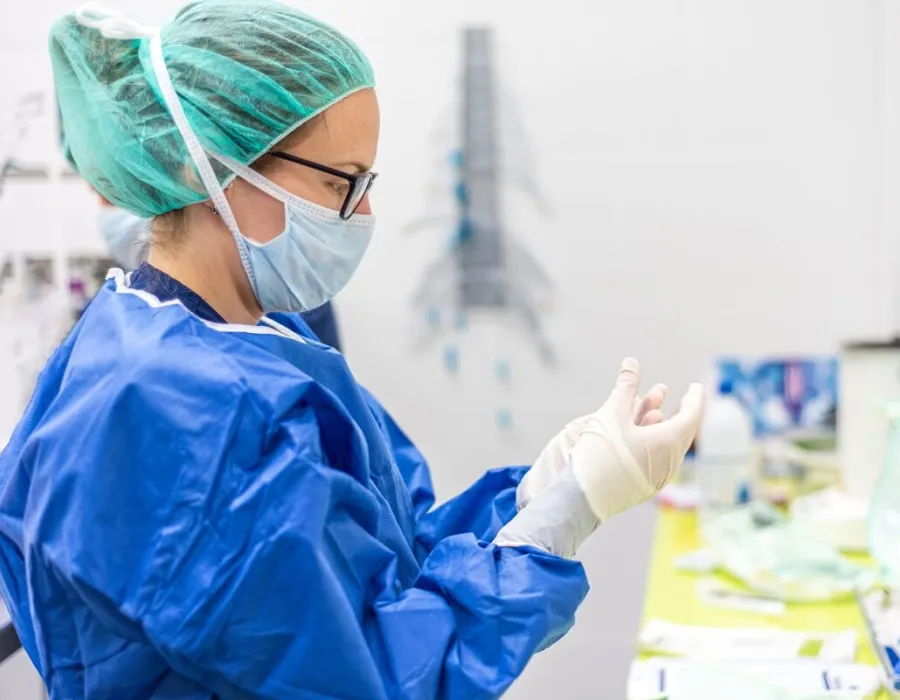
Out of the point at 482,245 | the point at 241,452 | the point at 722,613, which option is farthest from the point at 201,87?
the point at 482,245

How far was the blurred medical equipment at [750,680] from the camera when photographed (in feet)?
3.81

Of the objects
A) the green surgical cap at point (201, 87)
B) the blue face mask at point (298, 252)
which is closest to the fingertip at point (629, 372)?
the blue face mask at point (298, 252)

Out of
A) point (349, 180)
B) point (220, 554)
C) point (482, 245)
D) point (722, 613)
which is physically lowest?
point (722, 613)

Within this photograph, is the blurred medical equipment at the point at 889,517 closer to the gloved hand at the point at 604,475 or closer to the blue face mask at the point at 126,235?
the gloved hand at the point at 604,475

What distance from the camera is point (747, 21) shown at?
2.45 metres

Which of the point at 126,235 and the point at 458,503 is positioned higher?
the point at 126,235

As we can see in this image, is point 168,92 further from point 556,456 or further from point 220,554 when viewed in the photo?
point 556,456

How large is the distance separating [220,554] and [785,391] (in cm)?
183

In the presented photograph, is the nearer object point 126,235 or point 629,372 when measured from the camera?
point 629,372

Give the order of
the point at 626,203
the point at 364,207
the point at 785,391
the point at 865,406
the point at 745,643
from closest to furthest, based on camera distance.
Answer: the point at 364,207 → the point at 745,643 → the point at 865,406 → the point at 785,391 → the point at 626,203

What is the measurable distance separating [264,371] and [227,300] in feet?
0.59

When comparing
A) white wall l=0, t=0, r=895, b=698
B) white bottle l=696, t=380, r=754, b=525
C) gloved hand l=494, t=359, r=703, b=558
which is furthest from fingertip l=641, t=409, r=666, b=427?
white wall l=0, t=0, r=895, b=698

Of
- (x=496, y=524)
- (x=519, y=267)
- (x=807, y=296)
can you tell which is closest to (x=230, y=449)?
(x=496, y=524)

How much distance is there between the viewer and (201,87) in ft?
3.19
